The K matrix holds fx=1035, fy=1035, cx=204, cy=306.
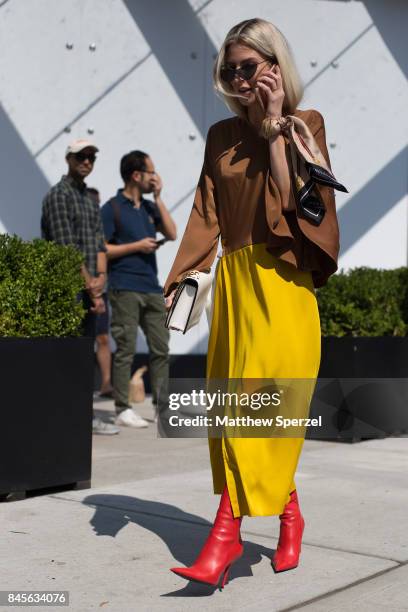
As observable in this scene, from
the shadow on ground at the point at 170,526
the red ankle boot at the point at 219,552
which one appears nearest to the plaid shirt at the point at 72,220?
the shadow on ground at the point at 170,526

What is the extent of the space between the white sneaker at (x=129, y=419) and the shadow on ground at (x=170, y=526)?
7.92 feet

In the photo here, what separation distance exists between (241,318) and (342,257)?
7.40 metres

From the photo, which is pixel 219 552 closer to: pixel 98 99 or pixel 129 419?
pixel 129 419

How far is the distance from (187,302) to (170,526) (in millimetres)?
1237

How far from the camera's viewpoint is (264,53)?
12.0 feet

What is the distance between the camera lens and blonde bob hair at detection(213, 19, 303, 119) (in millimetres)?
3646

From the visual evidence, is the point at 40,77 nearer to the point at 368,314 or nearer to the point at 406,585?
the point at 368,314

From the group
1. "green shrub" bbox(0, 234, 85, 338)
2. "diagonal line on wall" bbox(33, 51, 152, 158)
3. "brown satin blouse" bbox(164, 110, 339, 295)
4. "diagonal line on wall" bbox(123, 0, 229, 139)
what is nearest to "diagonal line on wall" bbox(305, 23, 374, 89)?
"diagonal line on wall" bbox(123, 0, 229, 139)

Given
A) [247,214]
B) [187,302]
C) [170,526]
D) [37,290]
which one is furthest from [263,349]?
[37,290]

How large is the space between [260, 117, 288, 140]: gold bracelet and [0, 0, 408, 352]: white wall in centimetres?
524

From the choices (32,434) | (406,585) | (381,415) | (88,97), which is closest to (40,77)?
(88,97)

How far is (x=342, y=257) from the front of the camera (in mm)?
10961

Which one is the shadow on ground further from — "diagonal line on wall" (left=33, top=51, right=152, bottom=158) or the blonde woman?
"diagonal line on wall" (left=33, top=51, right=152, bottom=158)

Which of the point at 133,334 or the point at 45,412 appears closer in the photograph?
the point at 45,412
